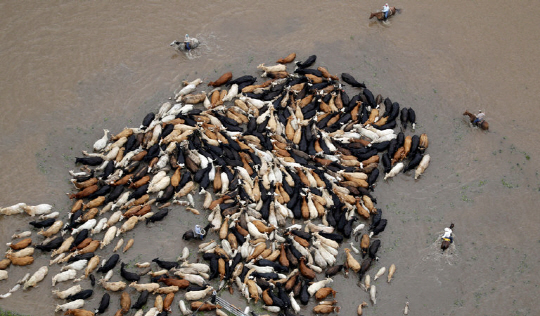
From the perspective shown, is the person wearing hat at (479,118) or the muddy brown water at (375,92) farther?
the person wearing hat at (479,118)

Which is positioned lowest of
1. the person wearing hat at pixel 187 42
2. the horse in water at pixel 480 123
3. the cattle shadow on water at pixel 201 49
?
the horse in water at pixel 480 123

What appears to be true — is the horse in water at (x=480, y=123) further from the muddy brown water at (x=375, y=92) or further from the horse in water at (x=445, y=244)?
the horse in water at (x=445, y=244)

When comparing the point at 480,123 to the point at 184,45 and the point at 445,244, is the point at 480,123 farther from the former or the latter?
the point at 184,45

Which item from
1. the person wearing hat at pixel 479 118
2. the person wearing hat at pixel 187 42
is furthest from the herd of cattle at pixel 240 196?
the person wearing hat at pixel 479 118

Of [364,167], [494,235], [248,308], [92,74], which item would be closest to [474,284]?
[494,235]

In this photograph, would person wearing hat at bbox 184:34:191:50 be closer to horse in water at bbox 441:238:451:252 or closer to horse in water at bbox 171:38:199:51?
horse in water at bbox 171:38:199:51

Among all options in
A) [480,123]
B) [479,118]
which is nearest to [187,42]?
[479,118]

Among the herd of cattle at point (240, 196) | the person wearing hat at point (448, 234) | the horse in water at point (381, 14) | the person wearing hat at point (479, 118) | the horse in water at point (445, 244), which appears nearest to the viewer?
the herd of cattle at point (240, 196)

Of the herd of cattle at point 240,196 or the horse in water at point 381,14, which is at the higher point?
the horse in water at point 381,14
